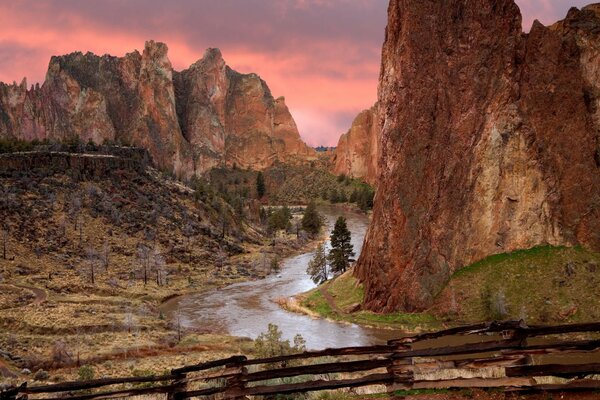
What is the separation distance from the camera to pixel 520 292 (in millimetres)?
50062

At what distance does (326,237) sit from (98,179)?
185 feet

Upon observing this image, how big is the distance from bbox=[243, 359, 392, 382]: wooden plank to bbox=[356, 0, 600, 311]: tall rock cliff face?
4429 cm

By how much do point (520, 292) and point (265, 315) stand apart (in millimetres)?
28899

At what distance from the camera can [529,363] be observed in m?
9.88

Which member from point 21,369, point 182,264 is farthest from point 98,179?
point 21,369

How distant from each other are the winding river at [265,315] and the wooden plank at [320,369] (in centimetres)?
3573

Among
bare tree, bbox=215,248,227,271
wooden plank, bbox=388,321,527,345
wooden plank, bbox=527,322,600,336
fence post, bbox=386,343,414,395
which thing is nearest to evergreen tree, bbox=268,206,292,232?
bare tree, bbox=215,248,227,271

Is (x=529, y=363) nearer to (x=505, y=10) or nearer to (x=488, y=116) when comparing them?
(x=488, y=116)

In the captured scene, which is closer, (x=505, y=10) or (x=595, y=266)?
(x=595, y=266)

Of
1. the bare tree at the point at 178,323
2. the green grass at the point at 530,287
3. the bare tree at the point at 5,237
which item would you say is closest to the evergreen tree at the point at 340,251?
the bare tree at the point at 178,323

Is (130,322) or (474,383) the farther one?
(130,322)

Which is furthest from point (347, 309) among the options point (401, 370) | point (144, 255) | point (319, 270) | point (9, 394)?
point (9, 394)

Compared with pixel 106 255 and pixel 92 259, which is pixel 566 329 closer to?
pixel 92 259

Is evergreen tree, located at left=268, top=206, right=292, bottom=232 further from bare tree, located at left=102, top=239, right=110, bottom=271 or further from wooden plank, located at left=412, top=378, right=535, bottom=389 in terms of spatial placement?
wooden plank, located at left=412, top=378, right=535, bottom=389
